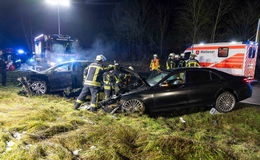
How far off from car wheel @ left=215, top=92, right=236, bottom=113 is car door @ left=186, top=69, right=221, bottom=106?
207mm

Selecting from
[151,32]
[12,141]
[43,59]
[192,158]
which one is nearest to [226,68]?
[192,158]

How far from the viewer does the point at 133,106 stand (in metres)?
4.98

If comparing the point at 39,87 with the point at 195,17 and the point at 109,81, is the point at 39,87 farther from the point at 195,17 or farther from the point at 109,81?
the point at 195,17

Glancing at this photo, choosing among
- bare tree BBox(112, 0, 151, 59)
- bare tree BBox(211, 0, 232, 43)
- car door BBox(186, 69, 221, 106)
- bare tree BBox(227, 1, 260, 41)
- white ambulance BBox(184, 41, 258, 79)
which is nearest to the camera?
car door BBox(186, 69, 221, 106)

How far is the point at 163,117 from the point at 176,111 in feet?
2.24

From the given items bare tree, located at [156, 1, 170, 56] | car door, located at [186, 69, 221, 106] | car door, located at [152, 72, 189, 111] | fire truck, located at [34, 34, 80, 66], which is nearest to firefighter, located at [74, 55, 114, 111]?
car door, located at [152, 72, 189, 111]

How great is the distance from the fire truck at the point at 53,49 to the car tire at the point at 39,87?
16.0ft

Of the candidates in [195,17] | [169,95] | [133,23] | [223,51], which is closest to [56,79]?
[169,95]

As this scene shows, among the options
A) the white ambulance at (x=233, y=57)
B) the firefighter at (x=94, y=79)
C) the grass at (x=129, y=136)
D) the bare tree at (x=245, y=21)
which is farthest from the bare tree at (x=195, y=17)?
the firefighter at (x=94, y=79)

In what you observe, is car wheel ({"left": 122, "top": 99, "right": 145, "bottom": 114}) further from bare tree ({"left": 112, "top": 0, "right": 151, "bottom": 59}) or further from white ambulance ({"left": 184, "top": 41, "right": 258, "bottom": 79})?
bare tree ({"left": 112, "top": 0, "right": 151, "bottom": 59})

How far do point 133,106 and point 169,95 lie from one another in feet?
3.35

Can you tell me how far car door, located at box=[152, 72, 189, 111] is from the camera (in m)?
4.95

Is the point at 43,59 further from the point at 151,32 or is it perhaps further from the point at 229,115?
the point at 151,32

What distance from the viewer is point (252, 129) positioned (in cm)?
415
